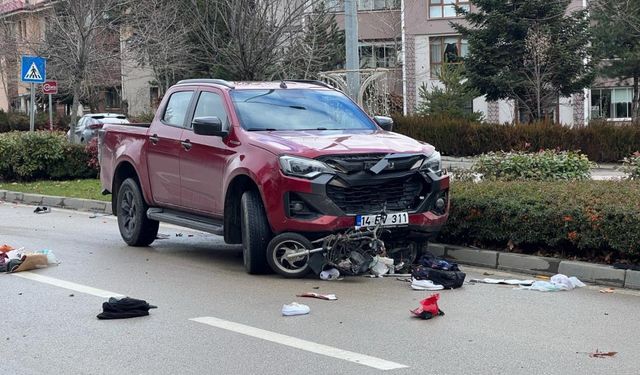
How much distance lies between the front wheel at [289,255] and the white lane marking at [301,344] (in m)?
1.61

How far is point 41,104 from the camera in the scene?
5950 cm

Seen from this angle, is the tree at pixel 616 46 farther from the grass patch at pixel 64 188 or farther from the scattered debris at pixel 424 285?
the scattered debris at pixel 424 285

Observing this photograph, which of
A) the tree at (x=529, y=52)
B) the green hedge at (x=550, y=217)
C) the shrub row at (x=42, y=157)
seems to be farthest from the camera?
the tree at (x=529, y=52)

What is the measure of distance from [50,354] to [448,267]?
13.3 ft

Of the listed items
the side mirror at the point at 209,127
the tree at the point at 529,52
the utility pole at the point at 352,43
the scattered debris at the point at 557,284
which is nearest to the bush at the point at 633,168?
the scattered debris at the point at 557,284

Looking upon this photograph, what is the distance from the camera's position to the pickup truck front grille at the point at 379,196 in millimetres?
8922

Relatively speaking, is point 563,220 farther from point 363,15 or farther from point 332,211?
point 363,15

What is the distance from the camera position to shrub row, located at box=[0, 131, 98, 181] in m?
21.1

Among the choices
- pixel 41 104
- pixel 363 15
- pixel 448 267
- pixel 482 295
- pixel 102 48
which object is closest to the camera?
pixel 482 295

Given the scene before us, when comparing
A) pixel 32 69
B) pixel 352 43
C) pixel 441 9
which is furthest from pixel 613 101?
pixel 352 43

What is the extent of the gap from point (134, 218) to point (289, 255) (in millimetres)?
3501

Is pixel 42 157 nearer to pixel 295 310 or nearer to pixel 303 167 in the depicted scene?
Answer: pixel 303 167

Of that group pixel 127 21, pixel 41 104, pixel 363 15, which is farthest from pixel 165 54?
pixel 41 104

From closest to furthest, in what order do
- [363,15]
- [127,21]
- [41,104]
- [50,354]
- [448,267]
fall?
[50,354] < [448,267] < [127,21] < [363,15] < [41,104]
